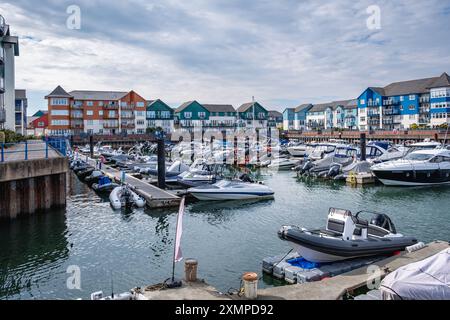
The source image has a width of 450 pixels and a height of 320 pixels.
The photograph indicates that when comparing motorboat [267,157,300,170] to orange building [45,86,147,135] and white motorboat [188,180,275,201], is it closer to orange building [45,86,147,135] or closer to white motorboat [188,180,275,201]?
white motorboat [188,180,275,201]

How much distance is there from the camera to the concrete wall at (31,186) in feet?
74.6

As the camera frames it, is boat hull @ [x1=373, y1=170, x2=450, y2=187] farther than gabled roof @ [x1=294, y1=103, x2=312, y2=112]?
No

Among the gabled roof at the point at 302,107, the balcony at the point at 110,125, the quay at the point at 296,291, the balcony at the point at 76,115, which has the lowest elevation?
the quay at the point at 296,291

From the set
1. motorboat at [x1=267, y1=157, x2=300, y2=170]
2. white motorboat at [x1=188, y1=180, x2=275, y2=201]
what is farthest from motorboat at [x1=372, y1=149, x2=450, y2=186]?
motorboat at [x1=267, y1=157, x2=300, y2=170]

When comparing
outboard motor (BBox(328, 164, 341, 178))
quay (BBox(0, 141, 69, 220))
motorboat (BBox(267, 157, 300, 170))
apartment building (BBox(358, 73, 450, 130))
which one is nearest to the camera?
quay (BBox(0, 141, 69, 220))

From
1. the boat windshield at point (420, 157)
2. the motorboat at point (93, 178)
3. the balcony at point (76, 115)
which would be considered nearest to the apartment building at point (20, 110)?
the balcony at point (76, 115)

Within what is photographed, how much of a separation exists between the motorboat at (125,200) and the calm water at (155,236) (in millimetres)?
841

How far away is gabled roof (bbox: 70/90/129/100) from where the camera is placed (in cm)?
10419

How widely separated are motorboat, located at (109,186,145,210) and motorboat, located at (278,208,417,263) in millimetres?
15012

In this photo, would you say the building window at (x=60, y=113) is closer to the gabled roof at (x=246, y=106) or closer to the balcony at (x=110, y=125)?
the balcony at (x=110, y=125)

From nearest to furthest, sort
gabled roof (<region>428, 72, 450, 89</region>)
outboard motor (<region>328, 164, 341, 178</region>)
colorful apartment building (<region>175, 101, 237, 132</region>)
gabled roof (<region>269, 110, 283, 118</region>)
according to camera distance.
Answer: outboard motor (<region>328, 164, 341, 178</region>) < gabled roof (<region>428, 72, 450, 89</region>) < colorful apartment building (<region>175, 101, 237, 132</region>) < gabled roof (<region>269, 110, 283, 118</region>)

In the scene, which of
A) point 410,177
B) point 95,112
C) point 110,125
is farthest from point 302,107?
point 410,177
